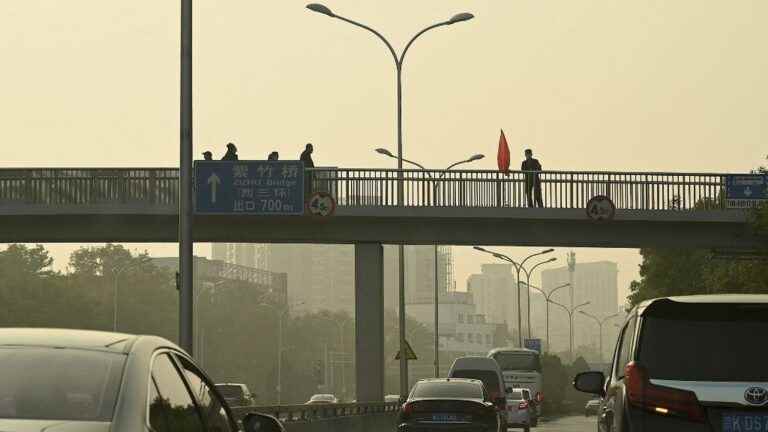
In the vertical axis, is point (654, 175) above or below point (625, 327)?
above

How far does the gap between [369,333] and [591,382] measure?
33.5m

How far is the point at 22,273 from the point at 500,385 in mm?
88748

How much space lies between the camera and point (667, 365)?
1048 centimetres

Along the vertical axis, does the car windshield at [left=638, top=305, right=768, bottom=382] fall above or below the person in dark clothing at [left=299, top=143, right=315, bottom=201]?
below

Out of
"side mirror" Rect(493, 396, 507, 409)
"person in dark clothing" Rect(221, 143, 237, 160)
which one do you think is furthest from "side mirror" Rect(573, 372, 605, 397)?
"person in dark clothing" Rect(221, 143, 237, 160)

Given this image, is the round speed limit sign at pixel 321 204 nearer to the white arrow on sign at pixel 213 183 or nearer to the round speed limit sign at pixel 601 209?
the white arrow on sign at pixel 213 183

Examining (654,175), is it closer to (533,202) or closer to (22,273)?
(533,202)

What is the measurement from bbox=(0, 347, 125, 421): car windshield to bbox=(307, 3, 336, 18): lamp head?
135 ft

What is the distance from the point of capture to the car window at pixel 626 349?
438 inches

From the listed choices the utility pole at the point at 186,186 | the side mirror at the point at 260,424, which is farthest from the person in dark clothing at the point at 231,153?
the side mirror at the point at 260,424

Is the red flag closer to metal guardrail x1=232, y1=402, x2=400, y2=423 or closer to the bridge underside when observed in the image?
the bridge underside

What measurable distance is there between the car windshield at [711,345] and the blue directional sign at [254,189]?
29.7 m

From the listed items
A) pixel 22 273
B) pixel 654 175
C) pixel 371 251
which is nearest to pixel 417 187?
pixel 371 251

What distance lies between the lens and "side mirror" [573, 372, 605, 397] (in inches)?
510
